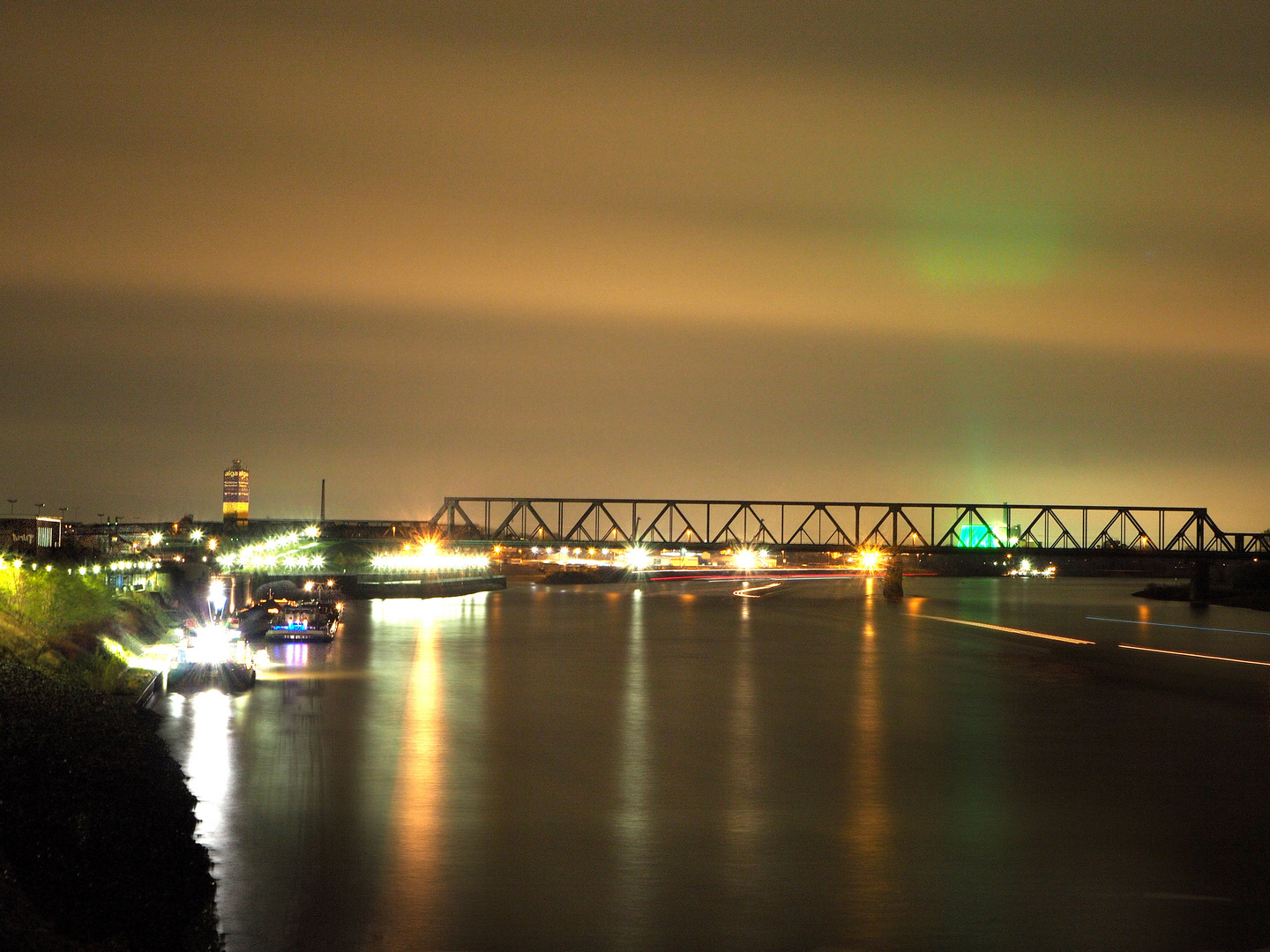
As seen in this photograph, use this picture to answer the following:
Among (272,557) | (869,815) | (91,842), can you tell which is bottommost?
(869,815)

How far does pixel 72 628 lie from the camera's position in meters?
35.4

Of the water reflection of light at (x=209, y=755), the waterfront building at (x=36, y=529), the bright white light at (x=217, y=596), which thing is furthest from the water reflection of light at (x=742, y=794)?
the waterfront building at (x=36, y=529)

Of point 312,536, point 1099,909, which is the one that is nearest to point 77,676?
point 1099,909

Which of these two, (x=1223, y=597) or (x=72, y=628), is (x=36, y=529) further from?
(x=1223, y=597)

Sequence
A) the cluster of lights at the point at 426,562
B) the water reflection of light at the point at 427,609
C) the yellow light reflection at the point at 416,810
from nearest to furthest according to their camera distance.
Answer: the yellow light reflection at the point at 416,810, the water reflection of light at the point at 427,609, the cluster of lights at the point at 426,562

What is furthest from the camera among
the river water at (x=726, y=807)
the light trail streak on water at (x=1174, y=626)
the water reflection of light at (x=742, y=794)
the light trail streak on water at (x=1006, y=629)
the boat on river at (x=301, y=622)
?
the light trail streak on water at (x=1174, y=626)

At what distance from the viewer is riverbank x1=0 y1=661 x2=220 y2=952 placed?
33.3 ft

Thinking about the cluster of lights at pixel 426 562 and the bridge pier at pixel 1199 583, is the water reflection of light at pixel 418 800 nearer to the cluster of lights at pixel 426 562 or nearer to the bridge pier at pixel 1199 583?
the cluster of lights at pixel 426 562

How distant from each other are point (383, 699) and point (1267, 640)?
4837 centimetres

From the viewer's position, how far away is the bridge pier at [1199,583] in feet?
387

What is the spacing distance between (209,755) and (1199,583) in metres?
115

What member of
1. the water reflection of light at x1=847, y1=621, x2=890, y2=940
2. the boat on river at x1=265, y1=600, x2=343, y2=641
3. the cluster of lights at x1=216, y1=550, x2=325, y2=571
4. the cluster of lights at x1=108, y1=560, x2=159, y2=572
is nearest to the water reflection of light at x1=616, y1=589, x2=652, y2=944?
the water reflection of light at x1=847, y1=621, x2=890, y2=940

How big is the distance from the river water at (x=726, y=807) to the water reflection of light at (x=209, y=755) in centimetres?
8

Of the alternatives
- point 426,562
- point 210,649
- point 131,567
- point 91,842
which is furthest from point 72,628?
point 426,562
